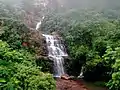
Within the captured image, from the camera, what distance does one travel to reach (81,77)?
16.0 meters

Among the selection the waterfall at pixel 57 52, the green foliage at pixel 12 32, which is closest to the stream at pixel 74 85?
the waterfall at pixel 57 52

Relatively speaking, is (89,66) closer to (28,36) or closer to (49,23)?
(28,36)

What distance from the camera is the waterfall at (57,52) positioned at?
54.1 feet

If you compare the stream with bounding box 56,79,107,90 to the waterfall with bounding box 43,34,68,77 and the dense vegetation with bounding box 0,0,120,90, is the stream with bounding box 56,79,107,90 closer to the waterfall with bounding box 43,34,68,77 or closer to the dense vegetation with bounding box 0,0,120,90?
the dense vegetation with bounding box 0,0,120,90

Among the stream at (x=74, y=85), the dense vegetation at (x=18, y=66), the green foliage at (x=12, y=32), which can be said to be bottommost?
Result: the stream at (x=74, y=85)

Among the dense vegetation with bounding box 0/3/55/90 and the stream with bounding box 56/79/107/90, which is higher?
the dense vegetation with bounding box 0/3/55/90

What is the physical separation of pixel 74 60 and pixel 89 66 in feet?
5.33

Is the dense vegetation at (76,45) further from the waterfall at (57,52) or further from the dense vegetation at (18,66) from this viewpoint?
the waterfall at (57,52)

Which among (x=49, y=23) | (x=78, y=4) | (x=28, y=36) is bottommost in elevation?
(x=28, y=36)

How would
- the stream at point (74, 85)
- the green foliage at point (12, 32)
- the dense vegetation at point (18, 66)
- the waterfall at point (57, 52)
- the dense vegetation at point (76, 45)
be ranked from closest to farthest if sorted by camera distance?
the dense vegetation at point (18, 66)
the dense vegetation at point (76, 45)
the stream at point (74, 85)
the green foliage at point (12, 32)
the waterfall at point (57, 52)

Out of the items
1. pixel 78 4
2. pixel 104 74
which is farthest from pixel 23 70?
pixel 78 4

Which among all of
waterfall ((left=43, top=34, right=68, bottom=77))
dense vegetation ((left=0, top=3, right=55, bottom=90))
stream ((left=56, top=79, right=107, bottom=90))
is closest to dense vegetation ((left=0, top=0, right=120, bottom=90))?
dense vegetation ((left=0, top=3, right=55, bottom=90))

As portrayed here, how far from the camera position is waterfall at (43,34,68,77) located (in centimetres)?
1648

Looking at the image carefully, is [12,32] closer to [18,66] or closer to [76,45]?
[76,45]
